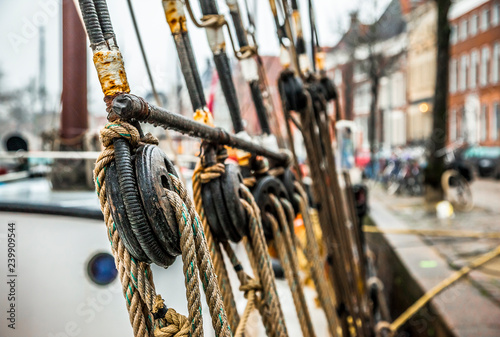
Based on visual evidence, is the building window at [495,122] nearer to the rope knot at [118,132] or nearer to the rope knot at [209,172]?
the rope knot at [209,172]

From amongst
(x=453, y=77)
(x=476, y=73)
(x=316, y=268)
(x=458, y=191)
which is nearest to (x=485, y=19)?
(x=476, y=73)

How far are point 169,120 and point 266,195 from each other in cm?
52

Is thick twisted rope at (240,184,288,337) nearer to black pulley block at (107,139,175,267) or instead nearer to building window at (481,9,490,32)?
black pulley block at (107,139,175,267)

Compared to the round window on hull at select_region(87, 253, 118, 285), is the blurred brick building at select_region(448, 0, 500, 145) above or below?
above

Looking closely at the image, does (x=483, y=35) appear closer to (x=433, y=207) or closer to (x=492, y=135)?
(x=492, y=135)

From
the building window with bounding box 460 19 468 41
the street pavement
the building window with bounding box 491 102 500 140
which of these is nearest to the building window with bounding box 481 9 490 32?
the building window with bounding box 460 19 468 41

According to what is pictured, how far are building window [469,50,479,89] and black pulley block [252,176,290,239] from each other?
70.2ft

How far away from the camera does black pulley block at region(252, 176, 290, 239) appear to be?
117 cm

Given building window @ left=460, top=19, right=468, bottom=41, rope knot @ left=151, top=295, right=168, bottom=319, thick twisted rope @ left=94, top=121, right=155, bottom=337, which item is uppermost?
building window @ left=460, top=19, right=468, bottom=41

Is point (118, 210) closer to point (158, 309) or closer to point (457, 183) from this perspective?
point (158, 309)

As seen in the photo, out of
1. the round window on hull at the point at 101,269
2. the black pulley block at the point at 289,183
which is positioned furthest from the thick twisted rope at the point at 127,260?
the round window on hull at the point at 101,269

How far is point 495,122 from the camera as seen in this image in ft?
59.6

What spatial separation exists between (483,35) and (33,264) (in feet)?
70.1

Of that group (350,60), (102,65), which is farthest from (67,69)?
(350,60)
